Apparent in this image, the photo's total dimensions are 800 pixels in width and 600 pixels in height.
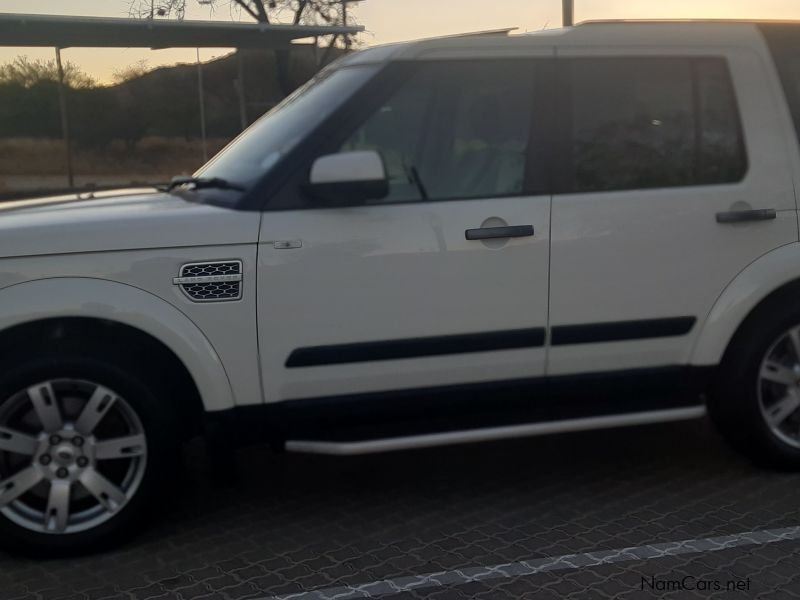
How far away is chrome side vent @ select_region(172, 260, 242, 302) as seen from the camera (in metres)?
3.36

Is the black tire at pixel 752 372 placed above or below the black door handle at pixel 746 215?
below

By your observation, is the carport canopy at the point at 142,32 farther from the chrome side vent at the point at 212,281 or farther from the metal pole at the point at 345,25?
the chrome side vent at the point at 212,281

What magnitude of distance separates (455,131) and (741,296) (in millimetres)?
1420

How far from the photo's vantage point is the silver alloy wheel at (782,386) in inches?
160

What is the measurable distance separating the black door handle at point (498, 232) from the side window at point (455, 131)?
6.2 inches

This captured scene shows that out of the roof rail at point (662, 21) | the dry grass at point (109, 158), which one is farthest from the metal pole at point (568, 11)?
the dry grass at point (109, 158)

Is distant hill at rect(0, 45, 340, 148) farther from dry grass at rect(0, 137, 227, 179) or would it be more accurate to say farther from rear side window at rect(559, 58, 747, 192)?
rear side window at rect(559, 58, 747, 192)

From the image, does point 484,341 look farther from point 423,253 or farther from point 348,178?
point 348,178

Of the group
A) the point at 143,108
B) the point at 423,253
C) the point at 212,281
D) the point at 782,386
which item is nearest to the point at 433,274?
the point at 423,253

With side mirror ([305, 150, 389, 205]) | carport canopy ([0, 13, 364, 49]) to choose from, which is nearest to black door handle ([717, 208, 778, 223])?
side mirror ([305, 150, 389, 205])

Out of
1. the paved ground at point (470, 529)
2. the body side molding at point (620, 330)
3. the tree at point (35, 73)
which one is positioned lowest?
the paved ground at point (470, 529)

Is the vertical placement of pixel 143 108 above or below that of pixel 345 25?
below

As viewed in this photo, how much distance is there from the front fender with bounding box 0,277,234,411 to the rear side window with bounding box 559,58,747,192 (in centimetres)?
161

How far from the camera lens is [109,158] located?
1859cm
